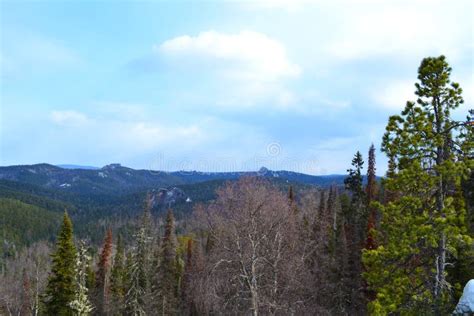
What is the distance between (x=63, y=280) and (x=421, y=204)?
938 inches

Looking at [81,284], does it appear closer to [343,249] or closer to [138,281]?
[138,281]

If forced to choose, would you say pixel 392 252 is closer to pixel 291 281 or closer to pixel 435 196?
pixel 435 196

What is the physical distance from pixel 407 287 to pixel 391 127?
→ 14.7 feet

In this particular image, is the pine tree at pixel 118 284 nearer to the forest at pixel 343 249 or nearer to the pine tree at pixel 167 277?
the forest at pixel 343 249

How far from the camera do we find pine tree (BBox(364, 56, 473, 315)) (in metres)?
11.3

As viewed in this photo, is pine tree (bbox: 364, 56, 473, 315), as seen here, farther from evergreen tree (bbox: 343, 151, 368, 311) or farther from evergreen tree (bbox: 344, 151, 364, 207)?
evergreen tree (bbox: 344, 151, 364, 207)

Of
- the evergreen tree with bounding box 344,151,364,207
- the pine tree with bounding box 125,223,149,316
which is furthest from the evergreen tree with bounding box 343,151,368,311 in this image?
the pine tree with bounding box 125,223,149,316

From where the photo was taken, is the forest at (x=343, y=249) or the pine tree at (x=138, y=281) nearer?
the forest at (x=343, y=249)

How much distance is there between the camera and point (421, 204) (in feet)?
37.9

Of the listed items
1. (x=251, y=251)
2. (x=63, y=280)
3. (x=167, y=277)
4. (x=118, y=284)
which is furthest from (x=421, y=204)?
(x=118, y=284)

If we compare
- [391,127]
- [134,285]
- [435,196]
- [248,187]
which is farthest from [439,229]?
[134,285]

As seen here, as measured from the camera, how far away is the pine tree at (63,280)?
27062mm

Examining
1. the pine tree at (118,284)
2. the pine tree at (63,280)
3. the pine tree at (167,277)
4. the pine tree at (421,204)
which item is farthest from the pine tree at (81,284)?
the pine tree at (118,284)

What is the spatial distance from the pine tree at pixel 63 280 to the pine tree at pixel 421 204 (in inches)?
832
